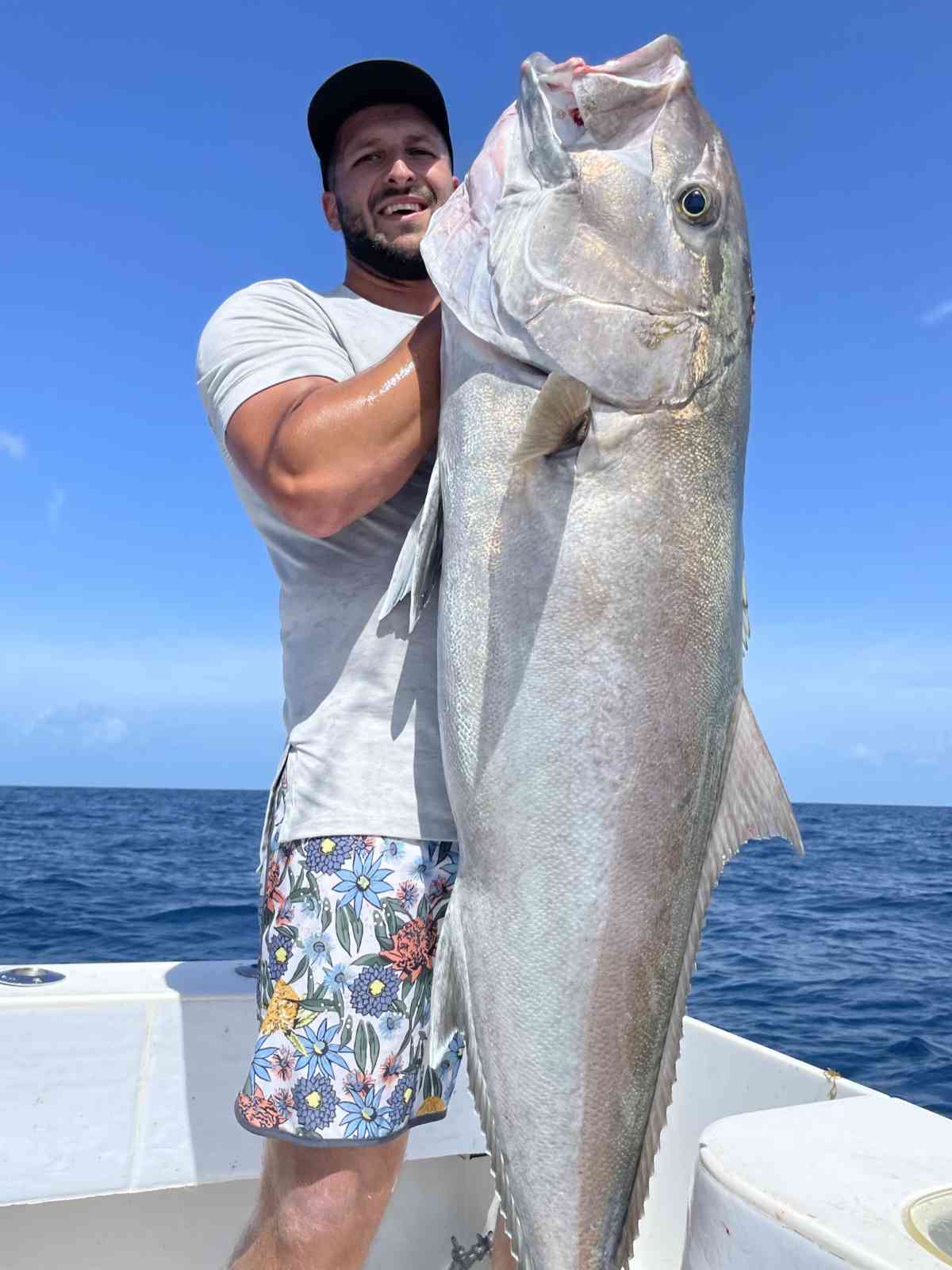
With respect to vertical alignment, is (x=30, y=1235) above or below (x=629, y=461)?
below

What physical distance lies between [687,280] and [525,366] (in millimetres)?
325

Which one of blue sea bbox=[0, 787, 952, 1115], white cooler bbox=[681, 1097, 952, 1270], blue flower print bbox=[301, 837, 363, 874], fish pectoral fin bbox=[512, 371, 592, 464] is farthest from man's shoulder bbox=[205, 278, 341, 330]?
blue sea bbox=[0, 787, 952, 1115]

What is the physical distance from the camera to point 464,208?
78.6 inches

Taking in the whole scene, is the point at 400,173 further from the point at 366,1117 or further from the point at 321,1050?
the point at 366,1117

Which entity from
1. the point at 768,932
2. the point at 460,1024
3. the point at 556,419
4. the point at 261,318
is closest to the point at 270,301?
the point at 261,318

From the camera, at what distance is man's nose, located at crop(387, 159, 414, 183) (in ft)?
7.93

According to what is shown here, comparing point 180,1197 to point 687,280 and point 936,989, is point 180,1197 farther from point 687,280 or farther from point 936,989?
point 936,989

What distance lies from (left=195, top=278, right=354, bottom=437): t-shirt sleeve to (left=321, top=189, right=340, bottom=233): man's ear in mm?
355

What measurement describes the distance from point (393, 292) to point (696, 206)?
0.81 metres

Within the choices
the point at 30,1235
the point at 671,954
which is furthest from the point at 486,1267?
the point at 671,954

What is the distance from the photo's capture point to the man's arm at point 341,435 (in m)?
1.90

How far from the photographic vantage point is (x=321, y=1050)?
2.00m

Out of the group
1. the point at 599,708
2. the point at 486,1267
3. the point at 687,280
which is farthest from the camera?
the point at 486,1267

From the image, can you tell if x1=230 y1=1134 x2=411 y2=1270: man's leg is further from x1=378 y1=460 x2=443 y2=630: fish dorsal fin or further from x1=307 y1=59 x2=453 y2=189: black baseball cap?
x1=307 y1=59 x2=453 y2=189: black baseball cap
